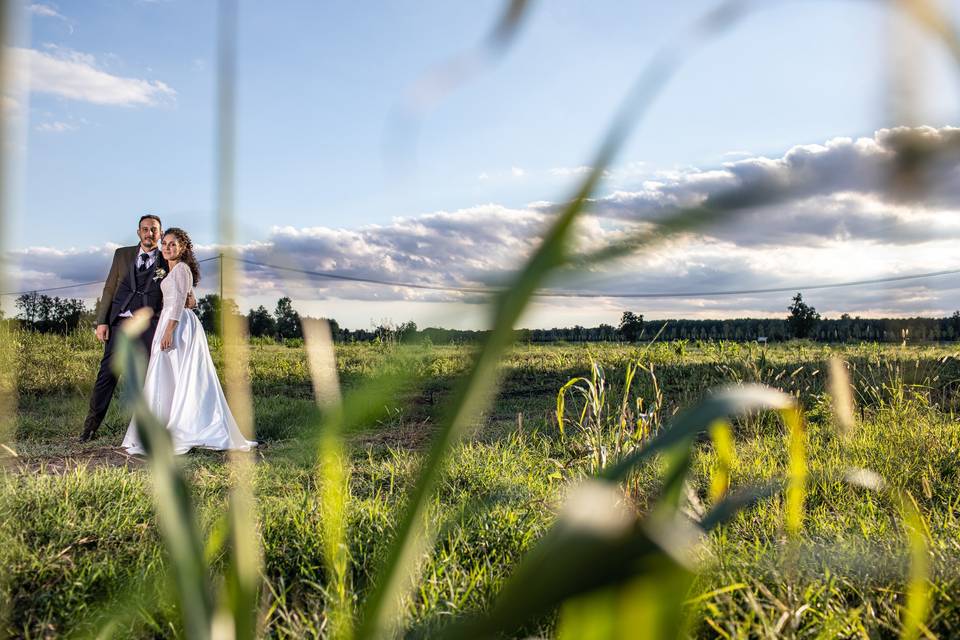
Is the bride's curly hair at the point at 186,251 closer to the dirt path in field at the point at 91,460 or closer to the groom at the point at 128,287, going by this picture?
the groom at the point at 128,287

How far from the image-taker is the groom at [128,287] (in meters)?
5.64

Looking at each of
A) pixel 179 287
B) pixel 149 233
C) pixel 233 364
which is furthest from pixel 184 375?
pixel 233 364

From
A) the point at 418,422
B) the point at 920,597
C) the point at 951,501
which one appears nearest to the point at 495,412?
the point at 418,422

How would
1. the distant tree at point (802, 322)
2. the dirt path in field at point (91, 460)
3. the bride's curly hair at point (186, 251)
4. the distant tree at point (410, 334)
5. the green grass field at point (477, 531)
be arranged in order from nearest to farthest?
1. the distant tree at point (410, 334)
2. the green grass field at point (477, 531)
3. the dirt path in field at point (91, 460)
4. the bride's curly hair at point (186, 251)
5. the distant tree at point (802, 322)

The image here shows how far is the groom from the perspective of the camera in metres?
5.64

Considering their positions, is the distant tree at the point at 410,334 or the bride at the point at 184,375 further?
the bride at the point at 184,375

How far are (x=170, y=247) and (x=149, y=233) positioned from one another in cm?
44

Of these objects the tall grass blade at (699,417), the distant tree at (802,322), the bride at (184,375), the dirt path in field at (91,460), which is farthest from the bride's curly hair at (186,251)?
the distant tree at (802,322)

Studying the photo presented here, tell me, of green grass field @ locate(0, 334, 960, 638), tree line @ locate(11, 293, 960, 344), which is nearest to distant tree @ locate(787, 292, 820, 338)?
tree line @ locate(11, 293, 960, 344)

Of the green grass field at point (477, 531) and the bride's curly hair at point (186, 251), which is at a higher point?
the bride's curly hair at point (186, 251)

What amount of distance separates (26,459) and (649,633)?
5.28 m

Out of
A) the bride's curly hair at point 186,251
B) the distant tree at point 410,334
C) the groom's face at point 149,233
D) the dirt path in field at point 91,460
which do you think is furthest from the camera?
the groom's face at point 149,233

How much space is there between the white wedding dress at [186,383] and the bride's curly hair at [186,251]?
91mm

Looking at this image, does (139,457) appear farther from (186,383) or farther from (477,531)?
(477,531)
